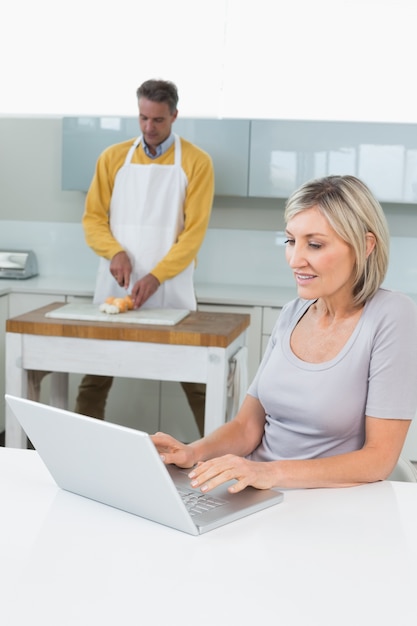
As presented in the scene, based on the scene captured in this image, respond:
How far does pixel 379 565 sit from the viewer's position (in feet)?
4.08

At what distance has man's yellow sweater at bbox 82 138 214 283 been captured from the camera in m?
3.60

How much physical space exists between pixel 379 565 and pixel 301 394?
1.86ft

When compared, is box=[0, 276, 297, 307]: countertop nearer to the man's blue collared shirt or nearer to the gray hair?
the man's blue collared shirt

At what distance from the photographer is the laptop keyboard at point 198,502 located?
1.42 meters

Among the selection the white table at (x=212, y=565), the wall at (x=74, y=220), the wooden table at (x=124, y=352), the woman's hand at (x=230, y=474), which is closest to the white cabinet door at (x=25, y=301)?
the wall at (x=74, y=220)

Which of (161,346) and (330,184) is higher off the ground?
(330,184)

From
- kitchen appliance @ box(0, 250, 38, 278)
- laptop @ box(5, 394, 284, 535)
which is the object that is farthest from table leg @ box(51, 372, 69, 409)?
laptop @ box(5, 394, 284, 535)

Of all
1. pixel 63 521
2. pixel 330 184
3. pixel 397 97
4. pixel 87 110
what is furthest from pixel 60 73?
pixel 63 521

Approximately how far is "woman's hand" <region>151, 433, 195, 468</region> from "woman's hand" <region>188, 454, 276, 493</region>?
13 centimetres

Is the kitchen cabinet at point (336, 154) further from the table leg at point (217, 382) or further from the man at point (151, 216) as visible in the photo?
the table leg at point (217, 382)

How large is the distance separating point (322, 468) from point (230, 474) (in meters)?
0.22

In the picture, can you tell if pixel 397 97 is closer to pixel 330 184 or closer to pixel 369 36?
pixel 369 36

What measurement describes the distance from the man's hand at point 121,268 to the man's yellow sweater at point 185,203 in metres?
0.05

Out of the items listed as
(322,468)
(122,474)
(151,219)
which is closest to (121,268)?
(151,219)
